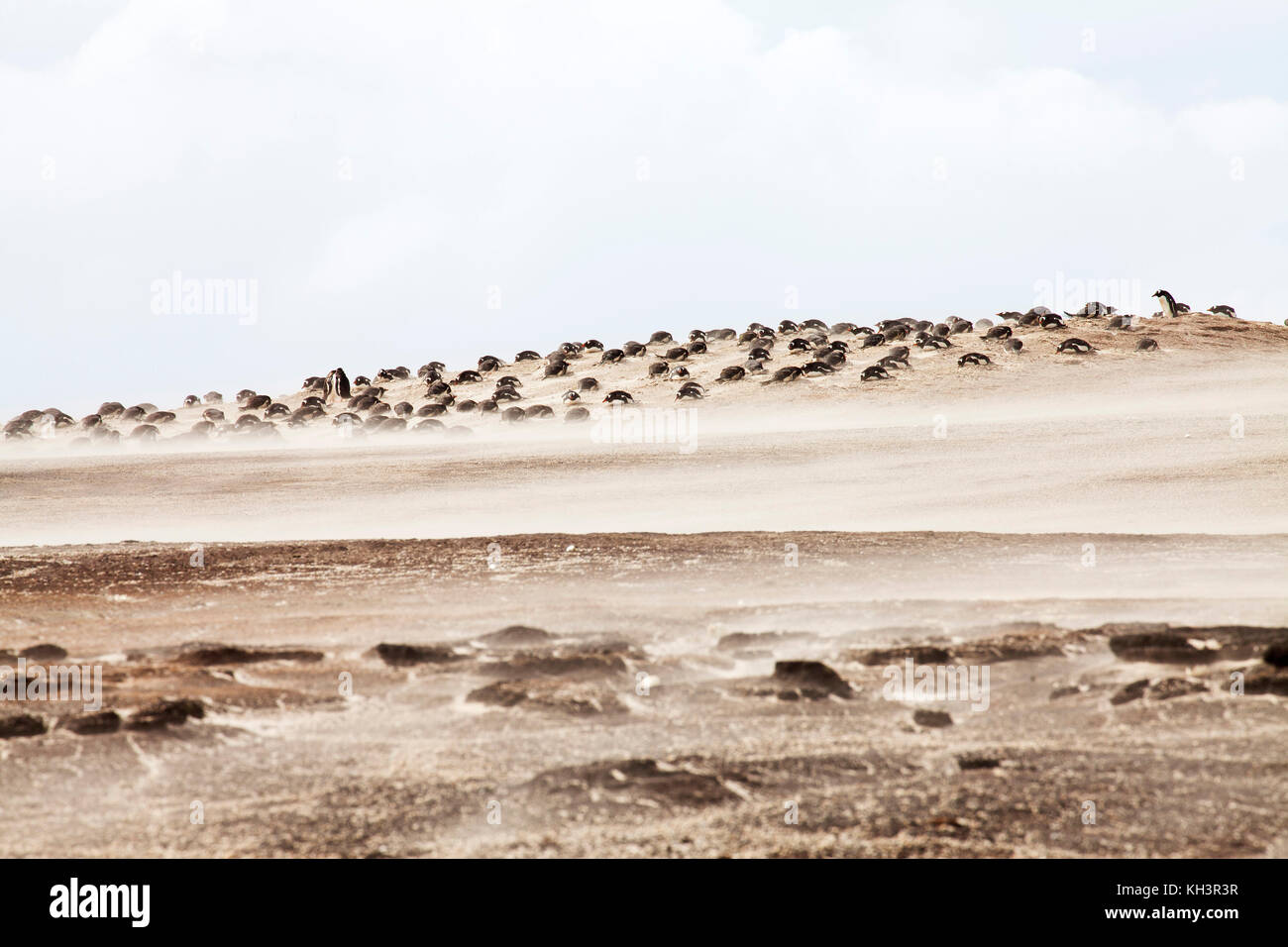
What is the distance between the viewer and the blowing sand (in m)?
5.48

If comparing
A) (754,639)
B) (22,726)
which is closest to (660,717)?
(754,639)

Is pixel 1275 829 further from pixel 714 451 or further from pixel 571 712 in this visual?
pixel 714 451

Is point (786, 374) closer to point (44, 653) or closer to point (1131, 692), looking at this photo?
point (44, 653)

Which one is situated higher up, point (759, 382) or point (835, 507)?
point (759, 382)

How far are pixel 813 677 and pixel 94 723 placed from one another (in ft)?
13.5

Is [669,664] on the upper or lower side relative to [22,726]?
upper

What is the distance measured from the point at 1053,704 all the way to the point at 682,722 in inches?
82.3

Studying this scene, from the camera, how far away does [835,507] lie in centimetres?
1587

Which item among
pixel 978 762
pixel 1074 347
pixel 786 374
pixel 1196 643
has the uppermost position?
pixel 1074 347

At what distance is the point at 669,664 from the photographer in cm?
782

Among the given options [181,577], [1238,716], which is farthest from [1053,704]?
[181,577]

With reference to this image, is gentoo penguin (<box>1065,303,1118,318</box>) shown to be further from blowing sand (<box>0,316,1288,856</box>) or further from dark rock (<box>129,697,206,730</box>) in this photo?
dark rock (<box>129,697,206,730</box>)

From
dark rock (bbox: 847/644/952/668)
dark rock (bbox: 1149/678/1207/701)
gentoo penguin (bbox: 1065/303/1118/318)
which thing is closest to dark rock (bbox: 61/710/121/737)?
dark rock (bbox: 847/644/952/668)
